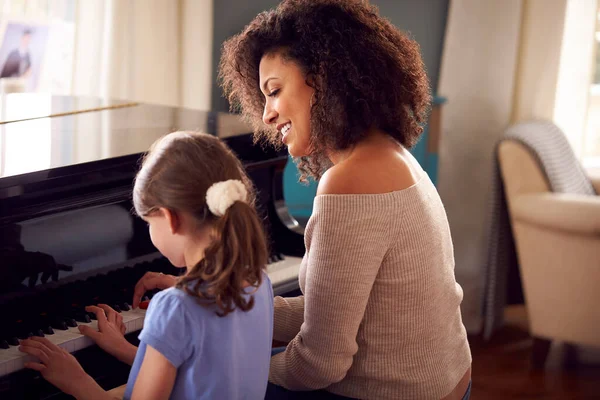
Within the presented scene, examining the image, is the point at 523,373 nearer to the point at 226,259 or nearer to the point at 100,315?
the point at 100,315

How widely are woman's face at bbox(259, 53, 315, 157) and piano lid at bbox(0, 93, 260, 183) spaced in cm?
33

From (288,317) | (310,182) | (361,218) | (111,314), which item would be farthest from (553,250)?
(111,314)

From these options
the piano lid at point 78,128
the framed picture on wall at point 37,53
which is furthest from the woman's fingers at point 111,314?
the framed picture on wall at point 37,53

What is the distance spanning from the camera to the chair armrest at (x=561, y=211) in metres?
3.24

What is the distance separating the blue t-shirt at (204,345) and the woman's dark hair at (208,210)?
3 centimetres

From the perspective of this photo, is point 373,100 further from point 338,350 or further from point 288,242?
point 288,242

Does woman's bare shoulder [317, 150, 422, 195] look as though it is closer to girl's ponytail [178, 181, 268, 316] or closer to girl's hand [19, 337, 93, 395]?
girl's ponytail [178, 181, 268, 316]

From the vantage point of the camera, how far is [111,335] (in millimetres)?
1641

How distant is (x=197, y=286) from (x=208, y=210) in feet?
0.41

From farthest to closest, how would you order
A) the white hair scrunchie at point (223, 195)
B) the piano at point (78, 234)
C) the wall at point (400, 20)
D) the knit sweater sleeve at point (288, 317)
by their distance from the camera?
the wall at point (400, 20) < the knit sweater sleeve at point (288, 317) < the piano at point (78, 234) < the white hair scrunchie at point (223, 195)

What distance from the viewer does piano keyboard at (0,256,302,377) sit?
4.90ft

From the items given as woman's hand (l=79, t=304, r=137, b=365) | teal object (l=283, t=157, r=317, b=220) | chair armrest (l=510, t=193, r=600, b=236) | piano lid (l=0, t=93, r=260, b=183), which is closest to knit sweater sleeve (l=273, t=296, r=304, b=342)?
woman's hand (l=79, t=304, r=137, b=365)

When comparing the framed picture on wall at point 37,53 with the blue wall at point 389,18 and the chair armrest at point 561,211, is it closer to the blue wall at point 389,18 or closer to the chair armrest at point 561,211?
the blue wall at point 389,18

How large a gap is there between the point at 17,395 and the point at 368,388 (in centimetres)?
64
